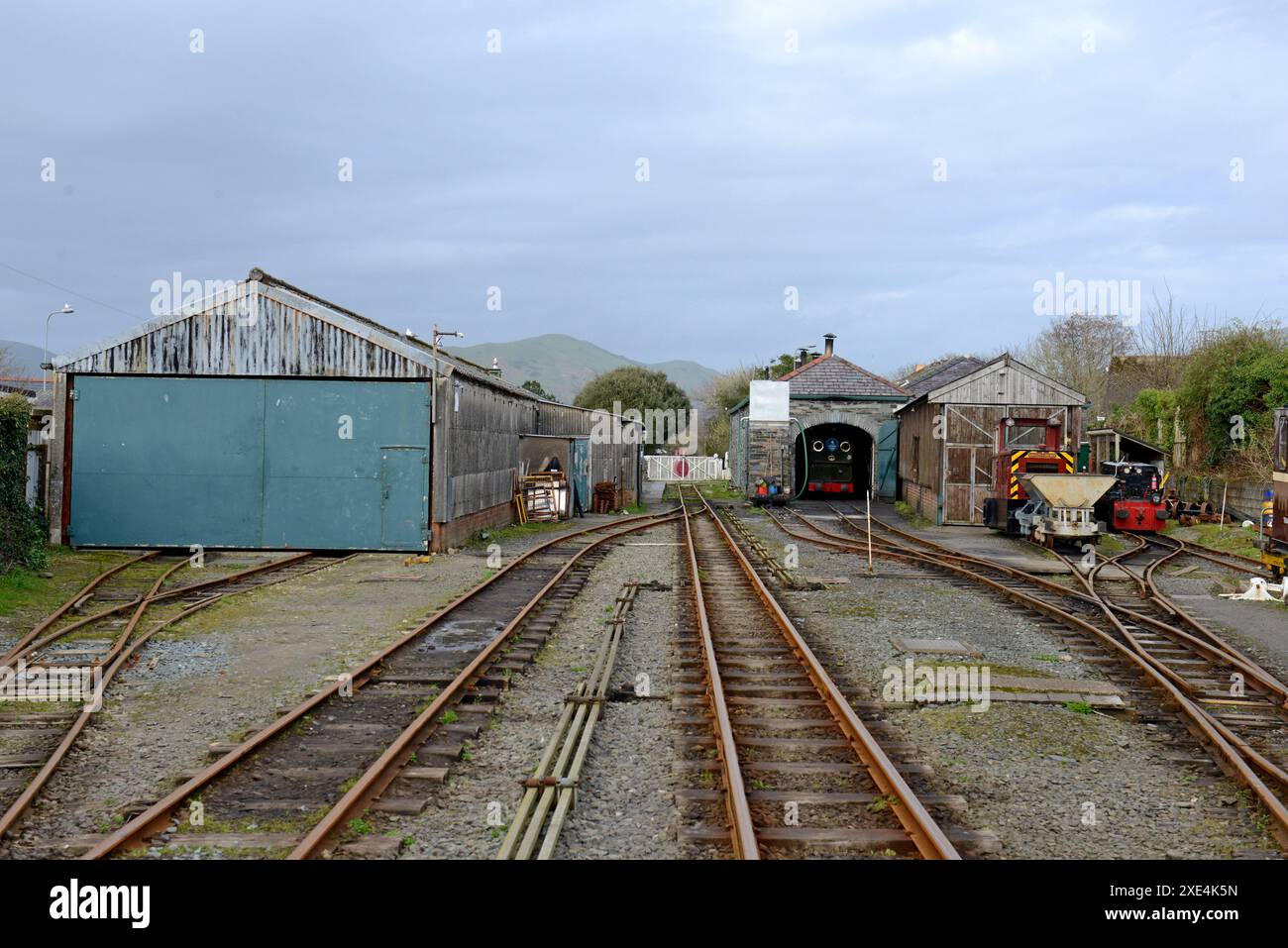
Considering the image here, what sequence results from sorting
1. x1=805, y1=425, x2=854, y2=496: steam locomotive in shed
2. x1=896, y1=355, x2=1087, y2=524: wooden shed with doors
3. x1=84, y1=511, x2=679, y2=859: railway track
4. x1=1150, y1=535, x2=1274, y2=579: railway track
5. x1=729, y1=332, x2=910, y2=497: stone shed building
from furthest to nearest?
x1=805, y1=425, x2=854, y2=496: steam locomotive in shed
x1=729, y1=332, x2=910, y2=497: stone shed building
x1=896, y1=355, x2=1087, y2=524: wooden shed with doors
x1=1150, y1=535, x2=1274, y2=579: railway track
x1=84, y1=511, x2=679, y2=859: railway track

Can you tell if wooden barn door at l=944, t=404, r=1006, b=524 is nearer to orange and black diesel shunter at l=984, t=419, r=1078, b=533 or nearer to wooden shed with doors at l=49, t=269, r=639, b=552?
orange and black diesel shunter at l=984, t=419, r=1078, b=533

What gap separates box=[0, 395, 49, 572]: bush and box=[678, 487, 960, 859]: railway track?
32.6 feet

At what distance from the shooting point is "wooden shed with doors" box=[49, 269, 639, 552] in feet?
61.4

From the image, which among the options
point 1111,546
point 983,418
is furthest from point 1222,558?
point 983,418

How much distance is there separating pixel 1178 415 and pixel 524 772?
111ft

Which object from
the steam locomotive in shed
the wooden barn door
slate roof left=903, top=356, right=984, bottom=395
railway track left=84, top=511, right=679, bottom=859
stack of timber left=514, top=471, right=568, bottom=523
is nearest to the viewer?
railway track left=84, top=511, right=679, bottom=859

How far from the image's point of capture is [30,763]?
6.29 m

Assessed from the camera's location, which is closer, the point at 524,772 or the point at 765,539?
the point at 524,772


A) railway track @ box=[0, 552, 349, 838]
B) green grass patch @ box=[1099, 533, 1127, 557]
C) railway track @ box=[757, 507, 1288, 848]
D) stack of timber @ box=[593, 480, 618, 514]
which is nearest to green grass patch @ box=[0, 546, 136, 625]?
railway track @ box=[0, 552, 349, 838]

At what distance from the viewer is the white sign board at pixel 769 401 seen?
3794 cm

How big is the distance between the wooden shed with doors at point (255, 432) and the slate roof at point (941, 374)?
26907 mm
